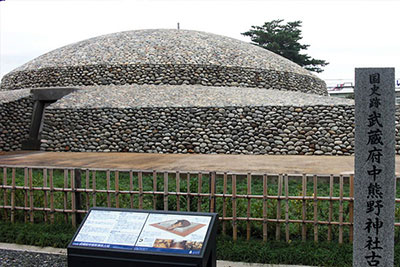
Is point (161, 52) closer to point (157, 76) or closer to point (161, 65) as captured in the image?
point (161, 65)

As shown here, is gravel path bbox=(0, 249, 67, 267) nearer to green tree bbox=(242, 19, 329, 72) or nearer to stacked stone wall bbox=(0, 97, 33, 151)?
stacked stone wall bbox=(0, 97, 33, 151)

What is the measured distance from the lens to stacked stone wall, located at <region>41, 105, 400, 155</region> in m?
10.9

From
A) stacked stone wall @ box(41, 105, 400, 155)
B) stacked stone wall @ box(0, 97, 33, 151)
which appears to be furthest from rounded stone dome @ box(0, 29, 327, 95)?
stacked stone wall @ box(41, 105, 400, 155)

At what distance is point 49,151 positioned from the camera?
1179 cm

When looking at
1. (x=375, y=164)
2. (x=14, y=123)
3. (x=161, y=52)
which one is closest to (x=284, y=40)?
(x=161, y=52)

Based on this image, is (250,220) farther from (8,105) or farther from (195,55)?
(195,55)

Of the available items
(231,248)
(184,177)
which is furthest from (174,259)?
(184,177)

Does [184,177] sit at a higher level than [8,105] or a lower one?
lower

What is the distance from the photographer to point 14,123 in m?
12.6

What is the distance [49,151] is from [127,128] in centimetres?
256

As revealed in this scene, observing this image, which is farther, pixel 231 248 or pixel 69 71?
pixel 69 71

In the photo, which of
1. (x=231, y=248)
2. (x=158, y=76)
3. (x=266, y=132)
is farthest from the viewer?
(x=158, y=76)

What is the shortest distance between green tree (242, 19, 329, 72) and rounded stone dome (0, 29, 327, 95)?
9632 millimetres

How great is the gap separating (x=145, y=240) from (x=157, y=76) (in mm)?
13195
